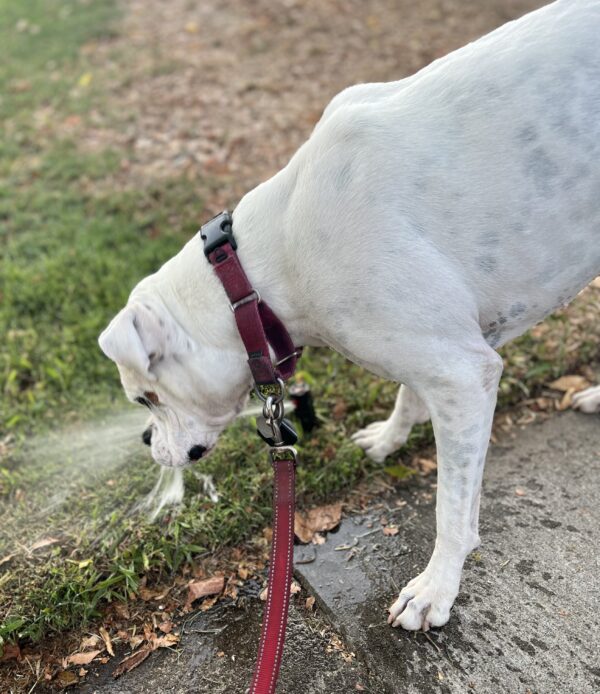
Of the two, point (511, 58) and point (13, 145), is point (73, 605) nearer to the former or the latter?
point (511, 58)

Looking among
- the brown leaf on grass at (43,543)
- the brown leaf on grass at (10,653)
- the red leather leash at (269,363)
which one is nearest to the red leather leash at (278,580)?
the red leather leash at (269,363)

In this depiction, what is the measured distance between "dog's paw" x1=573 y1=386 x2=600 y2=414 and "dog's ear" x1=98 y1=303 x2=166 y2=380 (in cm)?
221

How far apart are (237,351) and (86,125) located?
5.24 m

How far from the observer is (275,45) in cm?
824

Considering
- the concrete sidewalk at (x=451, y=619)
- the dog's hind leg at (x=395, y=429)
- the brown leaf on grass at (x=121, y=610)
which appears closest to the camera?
the concrete sidewalk at (x=451, y=619)

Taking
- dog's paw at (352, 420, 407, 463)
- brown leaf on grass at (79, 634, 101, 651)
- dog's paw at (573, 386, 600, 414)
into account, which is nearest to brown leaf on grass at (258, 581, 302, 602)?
brown leaf on grass at (79, 634, 101, 651)

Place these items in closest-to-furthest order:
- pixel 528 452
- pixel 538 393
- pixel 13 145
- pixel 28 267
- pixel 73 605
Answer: pixel 73 605 < pixel 528 452 < pixel 538 393 < pixel 28 267 < pixel 13 145

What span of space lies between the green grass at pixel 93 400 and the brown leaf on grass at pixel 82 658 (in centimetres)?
14

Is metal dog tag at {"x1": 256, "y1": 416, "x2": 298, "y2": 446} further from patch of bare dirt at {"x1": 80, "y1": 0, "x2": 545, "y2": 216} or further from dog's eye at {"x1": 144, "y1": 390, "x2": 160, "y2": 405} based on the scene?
patch of bare dirt at {"x1": 80, "y1": 0, "x2": 545, "y2": 216}

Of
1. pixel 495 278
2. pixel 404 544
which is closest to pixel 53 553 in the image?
pixel 404 544

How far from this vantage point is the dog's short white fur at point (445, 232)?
2.41 meters

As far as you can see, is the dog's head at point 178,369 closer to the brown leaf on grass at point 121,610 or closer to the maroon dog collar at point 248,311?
the maroon dog collar at point 248,311

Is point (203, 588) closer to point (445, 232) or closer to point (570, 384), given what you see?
point (445, 232)

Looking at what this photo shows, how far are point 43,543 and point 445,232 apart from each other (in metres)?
2.19
